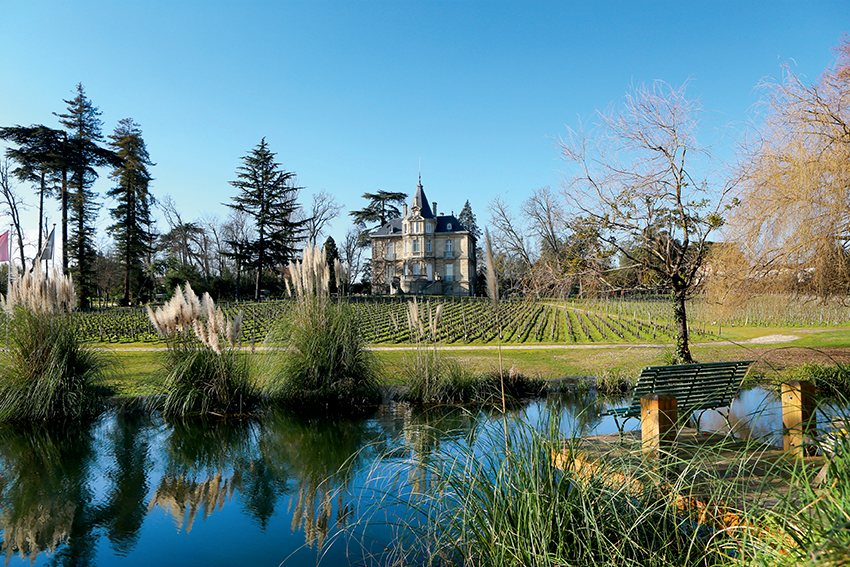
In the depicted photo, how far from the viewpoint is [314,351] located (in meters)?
7.05

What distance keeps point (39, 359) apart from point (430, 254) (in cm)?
4343

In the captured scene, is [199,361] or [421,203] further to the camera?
[421,203]

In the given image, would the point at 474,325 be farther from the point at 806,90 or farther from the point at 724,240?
the point at 806,90

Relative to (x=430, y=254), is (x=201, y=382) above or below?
below

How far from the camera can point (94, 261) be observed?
106ft

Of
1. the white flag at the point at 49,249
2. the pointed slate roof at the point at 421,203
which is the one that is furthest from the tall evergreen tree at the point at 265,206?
the white flag at the point at 49,249

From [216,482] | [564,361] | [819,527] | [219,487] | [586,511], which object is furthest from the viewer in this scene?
[564,361]

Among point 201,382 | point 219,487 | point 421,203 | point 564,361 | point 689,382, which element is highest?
point 421,203

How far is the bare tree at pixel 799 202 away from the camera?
287 inches

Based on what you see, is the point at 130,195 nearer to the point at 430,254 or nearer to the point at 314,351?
the point at 430,254

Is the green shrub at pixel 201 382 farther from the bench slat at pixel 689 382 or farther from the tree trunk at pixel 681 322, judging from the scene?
the tree trunk at pixel 681 322

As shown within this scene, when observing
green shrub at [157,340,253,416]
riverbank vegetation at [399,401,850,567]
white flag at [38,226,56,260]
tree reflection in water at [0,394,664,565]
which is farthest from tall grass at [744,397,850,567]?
white flag at [38,226,56,260]

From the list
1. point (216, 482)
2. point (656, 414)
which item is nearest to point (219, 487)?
point (216, 482)

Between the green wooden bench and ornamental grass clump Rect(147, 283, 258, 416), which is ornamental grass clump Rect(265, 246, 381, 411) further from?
the green wooden bench
